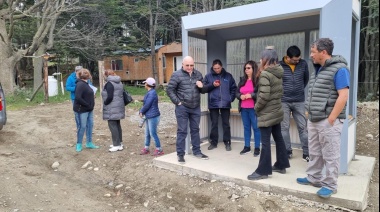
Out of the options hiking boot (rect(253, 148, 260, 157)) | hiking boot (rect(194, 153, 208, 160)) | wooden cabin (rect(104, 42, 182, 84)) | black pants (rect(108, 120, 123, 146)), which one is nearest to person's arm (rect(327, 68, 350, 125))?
hiking boot (rect(253, 148, 260, 157))

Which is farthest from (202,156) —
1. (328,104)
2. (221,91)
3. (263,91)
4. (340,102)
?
(340,102)

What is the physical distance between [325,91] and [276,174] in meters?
1.48

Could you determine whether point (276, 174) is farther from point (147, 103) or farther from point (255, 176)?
point (147, 103)

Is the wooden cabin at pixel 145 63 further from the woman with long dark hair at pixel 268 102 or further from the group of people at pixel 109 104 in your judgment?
the woman with long dark hair at pixel 268 102

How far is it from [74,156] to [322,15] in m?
5.06

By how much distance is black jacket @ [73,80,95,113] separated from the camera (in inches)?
240

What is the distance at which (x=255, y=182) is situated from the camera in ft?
13.6

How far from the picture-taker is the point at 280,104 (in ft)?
13.6

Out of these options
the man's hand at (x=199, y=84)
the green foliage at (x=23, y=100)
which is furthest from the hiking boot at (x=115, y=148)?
the green foliage at (x=23, y=100)

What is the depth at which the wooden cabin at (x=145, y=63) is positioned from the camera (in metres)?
25.5

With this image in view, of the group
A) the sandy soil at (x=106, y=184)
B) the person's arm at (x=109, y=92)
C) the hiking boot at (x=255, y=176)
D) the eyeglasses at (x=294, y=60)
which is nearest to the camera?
the sandy soil at (x=106, y=184)

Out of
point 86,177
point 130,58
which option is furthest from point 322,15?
point 130,58

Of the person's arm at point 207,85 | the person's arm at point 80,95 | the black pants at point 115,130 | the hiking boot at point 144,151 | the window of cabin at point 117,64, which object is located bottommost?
the hiking boot at point 144,151

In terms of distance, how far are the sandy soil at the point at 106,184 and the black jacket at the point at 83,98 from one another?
917 mm
